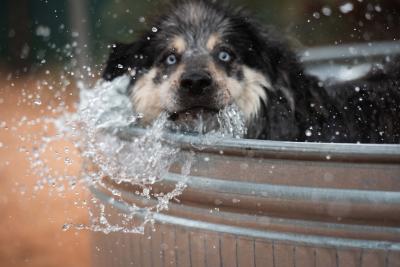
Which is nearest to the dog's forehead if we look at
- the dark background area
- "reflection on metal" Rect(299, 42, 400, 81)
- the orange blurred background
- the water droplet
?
the orange blurred background

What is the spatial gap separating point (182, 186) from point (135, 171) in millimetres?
199

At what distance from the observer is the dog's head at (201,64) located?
2615 mm

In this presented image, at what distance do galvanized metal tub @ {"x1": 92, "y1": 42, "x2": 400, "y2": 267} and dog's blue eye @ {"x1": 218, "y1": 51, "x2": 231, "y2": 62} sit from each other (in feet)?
3.77

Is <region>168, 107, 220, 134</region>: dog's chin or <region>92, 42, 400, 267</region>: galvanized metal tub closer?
<region>92, 42, 400, 267</region>: galvanized metal tub

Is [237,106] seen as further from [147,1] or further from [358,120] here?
[147,1]

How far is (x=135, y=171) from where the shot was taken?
181 centimetres

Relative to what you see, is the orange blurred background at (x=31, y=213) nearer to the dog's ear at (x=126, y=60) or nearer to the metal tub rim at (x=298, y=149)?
the dog's ear at (x=126, y=60)

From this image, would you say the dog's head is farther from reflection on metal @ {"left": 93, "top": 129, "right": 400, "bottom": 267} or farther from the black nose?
reflection on metal @ {"left": 93, "top": 129, "right": 400, "bottom": 267}

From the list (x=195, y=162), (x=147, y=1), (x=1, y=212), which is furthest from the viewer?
(x=147, y=1)

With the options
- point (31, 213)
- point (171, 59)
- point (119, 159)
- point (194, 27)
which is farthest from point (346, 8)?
point (119, 159)

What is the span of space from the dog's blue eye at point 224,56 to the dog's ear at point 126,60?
31 cm

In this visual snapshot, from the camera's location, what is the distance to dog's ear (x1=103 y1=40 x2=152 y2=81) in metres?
2.92

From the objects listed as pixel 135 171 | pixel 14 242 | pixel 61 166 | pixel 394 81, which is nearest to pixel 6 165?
pixel 61 166

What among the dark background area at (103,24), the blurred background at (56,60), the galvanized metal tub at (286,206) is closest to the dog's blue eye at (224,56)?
the blurred background at (56,60)
